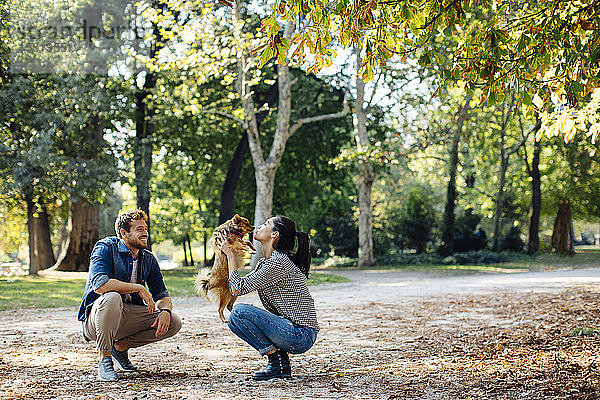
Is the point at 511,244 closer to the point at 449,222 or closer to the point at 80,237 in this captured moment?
the point at 449,222

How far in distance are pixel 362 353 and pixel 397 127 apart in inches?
778

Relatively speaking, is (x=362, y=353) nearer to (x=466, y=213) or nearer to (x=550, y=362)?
(x=550, y=362)

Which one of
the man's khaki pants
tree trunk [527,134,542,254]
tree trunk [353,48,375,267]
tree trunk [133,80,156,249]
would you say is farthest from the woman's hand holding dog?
tree trunk [527,134,542,254]

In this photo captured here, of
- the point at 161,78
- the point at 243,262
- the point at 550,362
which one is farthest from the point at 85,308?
the point at 161,78

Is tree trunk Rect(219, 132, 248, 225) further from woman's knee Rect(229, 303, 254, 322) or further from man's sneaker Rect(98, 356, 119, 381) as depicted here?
woman's knee Rect(229, 303, 254, 322)

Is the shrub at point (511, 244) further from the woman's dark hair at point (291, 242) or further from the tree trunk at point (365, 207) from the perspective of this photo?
the woman's dark hair at point (291, 242)

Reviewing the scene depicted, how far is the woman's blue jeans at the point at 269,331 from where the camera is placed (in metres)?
5.13

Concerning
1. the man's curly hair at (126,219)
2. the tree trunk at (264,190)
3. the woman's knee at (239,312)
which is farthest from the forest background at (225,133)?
the woman's knee at (239,312)

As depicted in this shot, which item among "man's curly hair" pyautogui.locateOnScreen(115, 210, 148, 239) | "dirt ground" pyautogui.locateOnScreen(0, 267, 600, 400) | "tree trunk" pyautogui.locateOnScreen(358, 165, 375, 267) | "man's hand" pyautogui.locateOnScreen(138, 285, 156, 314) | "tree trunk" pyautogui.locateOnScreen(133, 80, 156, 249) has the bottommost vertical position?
"dirt ground" pyautogui.locateOnScreen(0, 267, 600, 400)

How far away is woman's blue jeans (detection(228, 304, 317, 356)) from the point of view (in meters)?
5.13

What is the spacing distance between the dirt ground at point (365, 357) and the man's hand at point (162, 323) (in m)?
0.39

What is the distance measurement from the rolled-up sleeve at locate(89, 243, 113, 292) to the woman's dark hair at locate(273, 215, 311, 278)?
148 centimetres

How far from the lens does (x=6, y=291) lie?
588 inches

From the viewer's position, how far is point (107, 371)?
5.22 metres
